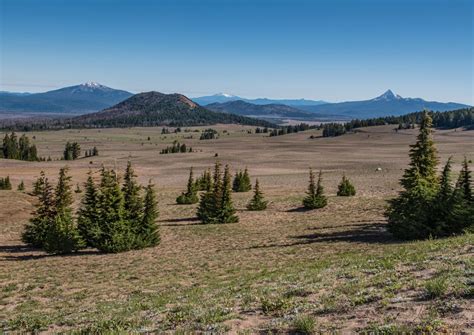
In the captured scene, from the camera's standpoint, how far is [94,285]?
71.6ft

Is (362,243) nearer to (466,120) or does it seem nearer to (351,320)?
(351,320)

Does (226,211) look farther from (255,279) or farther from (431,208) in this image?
(255,279)

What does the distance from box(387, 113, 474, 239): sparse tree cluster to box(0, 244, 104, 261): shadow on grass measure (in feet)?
68.0

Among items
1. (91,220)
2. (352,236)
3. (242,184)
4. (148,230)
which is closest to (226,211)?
(148,230)

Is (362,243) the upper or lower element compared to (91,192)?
lower

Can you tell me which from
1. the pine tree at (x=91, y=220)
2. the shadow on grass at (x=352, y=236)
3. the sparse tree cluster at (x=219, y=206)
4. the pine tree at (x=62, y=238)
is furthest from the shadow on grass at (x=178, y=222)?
the shadow on grass at (x=352, y=236)

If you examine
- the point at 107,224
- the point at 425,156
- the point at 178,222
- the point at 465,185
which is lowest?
the point at 178,222

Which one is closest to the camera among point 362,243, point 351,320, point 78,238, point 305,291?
point 351,320

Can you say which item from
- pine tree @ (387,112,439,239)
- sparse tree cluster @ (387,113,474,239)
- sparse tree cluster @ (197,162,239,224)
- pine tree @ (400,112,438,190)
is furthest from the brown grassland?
pine tree @ (400,112,438,190)

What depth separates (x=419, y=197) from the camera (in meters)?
29.6

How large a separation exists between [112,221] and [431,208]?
2147 cm

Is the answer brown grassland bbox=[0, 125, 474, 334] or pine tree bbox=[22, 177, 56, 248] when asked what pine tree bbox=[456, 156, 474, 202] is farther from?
pine tree bbox=[22, 177, 56, 248]

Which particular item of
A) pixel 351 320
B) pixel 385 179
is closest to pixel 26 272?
pixel 351 320

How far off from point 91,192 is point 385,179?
48496mm
